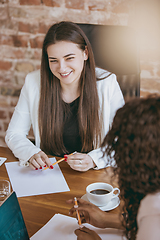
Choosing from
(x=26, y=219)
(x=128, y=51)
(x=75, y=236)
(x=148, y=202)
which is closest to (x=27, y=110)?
(x=128, y=51)

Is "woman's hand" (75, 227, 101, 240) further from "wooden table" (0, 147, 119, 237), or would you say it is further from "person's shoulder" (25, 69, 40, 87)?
"person's shoulder" (25, 69, 40, 87)

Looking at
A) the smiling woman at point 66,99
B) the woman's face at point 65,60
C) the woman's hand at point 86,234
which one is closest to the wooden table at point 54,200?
the woman's hand at point 86,234

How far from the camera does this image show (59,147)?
147cm

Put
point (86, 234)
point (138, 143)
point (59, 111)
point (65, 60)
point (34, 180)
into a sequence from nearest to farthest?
1. point (138, 143)
2. point (86, 234)
3. point (34, 180)
4. point (65, 60)
5. point (59, 111)

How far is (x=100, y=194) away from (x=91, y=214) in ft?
0.39

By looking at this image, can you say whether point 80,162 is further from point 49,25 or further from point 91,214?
point 49,25

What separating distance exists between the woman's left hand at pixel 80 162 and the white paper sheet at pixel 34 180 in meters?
0.06

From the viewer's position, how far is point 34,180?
1045 mm

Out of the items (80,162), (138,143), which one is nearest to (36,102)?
(80,162)

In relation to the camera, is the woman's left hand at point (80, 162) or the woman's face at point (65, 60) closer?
the woman's left hand at point (80, 162)

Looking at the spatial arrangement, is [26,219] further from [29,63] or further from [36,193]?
[29,63]

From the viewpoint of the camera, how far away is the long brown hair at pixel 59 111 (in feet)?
4.72

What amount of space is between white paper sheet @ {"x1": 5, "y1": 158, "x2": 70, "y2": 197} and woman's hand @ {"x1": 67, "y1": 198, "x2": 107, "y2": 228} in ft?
0.56

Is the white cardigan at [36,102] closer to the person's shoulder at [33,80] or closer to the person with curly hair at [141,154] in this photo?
the person's shoulder at [33,80]
